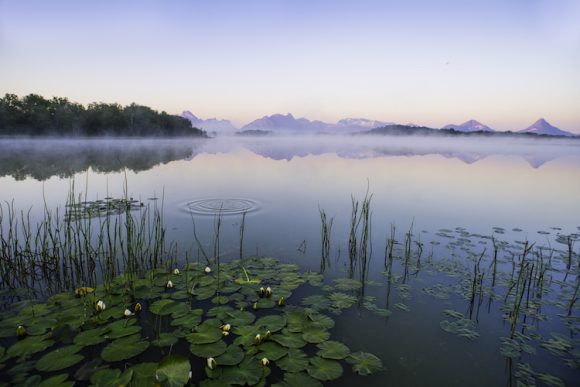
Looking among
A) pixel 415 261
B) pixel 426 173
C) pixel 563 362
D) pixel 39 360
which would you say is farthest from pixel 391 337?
pixel 426 173

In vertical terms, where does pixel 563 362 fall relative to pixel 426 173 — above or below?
below

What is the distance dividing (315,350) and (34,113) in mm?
87330

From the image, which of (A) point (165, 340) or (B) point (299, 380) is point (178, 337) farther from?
(B) point (299, 380)

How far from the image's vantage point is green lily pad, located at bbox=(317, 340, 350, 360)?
341 cm

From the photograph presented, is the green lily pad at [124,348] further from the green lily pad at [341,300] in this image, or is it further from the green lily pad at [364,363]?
the green lily pad at [341,300]

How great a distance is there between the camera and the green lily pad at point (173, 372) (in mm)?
2846

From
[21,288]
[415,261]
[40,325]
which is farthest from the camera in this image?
[415,261]

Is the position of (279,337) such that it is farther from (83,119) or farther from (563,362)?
(83,119)

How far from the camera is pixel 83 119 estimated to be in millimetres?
72750

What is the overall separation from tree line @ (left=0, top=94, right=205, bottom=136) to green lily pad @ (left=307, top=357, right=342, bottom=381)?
84.3 metres

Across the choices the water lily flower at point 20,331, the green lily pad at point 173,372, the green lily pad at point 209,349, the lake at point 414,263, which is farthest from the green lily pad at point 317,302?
the water lily flower at point 20,331

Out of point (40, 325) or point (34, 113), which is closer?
point (40, 325)

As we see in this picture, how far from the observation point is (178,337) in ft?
12.1

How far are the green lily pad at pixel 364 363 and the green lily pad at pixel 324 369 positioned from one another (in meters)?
0.19
